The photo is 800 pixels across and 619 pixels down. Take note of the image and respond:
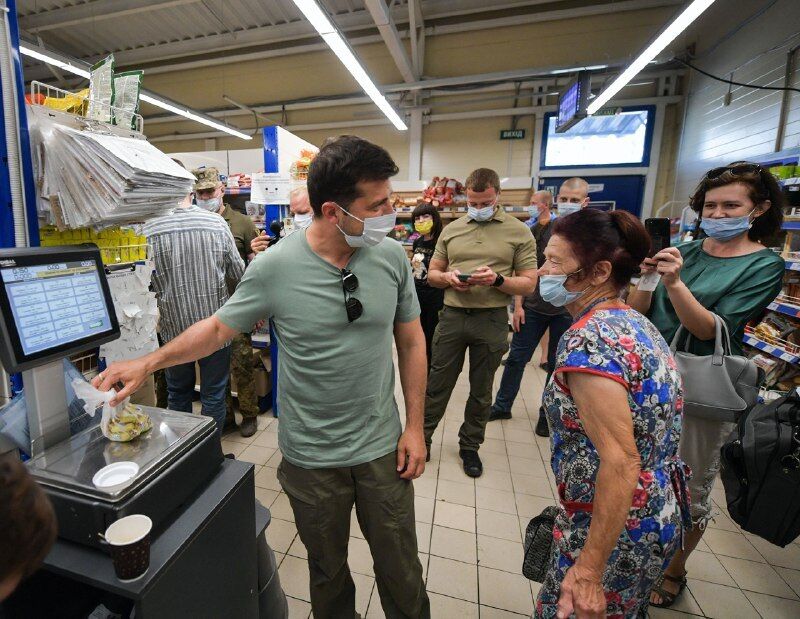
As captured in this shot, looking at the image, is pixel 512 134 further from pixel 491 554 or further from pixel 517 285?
pixel 491 554

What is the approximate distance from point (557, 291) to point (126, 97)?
1.53 meters

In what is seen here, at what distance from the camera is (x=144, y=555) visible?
0.76 metres

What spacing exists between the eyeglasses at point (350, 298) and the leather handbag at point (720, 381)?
4.53 feet

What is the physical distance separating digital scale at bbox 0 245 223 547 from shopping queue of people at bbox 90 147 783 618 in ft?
0.46

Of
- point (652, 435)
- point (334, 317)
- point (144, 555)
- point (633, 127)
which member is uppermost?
point (633, 127)

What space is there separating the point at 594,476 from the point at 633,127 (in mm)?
8602

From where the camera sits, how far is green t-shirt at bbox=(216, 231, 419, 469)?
122 centimetres

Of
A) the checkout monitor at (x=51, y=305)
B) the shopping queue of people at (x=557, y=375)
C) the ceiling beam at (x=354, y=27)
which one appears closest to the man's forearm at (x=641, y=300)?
the shopping queue of people at (x=557, y=375)

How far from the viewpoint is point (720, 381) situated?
60.9 inches

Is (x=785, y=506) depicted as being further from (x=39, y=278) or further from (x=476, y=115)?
(x=476, y=115)

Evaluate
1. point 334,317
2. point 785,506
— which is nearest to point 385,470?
point 334,317

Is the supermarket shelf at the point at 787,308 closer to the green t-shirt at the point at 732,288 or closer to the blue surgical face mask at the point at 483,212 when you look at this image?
the green t-shirt at the point at 732,288

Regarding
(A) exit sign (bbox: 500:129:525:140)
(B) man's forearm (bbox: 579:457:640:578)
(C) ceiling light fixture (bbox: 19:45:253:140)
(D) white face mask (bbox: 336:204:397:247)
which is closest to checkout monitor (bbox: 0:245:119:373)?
→ (D) white face mask (bbox: 336:204:397:247)

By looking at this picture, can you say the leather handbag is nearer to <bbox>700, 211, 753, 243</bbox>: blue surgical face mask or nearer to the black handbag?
<bbox>700, 211, 753, 243</bbox>: blue surgical face mask
